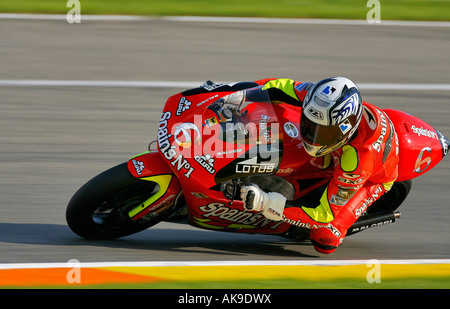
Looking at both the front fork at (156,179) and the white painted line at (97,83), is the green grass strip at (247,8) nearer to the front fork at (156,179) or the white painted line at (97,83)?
the white painted line at (97,83)

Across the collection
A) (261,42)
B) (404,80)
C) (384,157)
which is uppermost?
(261,42)

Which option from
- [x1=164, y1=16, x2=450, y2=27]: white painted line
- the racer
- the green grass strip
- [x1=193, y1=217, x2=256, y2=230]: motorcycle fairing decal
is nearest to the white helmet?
the racer

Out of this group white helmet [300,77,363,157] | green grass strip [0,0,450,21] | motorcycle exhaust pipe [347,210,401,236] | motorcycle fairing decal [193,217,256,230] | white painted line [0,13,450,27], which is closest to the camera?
white helmet [300,77,363,157]

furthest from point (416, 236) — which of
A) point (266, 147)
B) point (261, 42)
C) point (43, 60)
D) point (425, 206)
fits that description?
point (43, 60)

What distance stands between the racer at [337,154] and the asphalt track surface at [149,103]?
48cm

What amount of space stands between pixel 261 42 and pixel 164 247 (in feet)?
16.1

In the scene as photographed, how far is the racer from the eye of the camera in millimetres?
4484

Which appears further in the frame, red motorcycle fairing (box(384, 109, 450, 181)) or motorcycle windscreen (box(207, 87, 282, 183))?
red motorcycle fairing (box(384, 109, 450, 181))

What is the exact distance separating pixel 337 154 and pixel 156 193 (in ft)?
4.10

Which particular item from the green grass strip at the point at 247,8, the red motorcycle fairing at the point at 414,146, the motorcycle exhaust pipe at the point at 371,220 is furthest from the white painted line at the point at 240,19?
the motorcycle exhaust pipe at the point at 371,220

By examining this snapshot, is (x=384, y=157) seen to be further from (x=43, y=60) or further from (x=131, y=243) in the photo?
(x=43, y=60)

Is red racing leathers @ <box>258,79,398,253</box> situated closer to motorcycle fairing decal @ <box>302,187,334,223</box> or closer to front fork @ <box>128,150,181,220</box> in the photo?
motorcycle fairing decal @ <box>302,187,334,223</box>

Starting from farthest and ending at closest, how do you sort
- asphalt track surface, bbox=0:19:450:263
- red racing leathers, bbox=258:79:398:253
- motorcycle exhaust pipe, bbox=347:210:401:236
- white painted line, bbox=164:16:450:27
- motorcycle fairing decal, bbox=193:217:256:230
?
1. white painted line, bbox=164:16:450:27
2. asphalt track surface, bbox=0:19:450:263
3. motorcycle exhaust pipe, bbox=347:210:401:236
4. motorcycle fairing decal, bbox=193:217:256:230
5. red racing leathers, bbox=258:79:398:253

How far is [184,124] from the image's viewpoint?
4.55m
